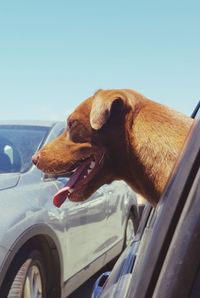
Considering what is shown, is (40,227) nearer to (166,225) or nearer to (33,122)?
(33,122)

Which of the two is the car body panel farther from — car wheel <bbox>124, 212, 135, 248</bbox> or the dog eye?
car wheel <bbox>124, 212, 135, 248</bbox>

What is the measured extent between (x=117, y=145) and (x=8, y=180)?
6.80 feet

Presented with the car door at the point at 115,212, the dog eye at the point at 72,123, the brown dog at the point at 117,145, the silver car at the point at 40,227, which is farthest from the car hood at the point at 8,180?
the car door at the point at 115,212

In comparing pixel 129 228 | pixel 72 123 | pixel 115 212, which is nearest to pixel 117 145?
pixel 72 123

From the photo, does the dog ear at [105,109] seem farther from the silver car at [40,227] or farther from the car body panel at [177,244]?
the silver car at [40,227]

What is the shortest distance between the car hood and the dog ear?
69.3 inches

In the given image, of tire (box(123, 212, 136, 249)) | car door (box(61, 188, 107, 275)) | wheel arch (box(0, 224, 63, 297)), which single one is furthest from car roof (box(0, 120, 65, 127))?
tire (box(123, 212, 136, 249))

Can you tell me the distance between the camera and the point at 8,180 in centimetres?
407

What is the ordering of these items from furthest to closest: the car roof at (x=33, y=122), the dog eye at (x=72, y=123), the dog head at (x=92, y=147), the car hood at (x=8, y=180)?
the car roof at (x=33, y=122) < the car hood at (x=8, y=180) < the dog eye at (x=72, y=123) < the dog head at (x=92, y=147)

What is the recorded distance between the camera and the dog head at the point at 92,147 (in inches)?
87.6

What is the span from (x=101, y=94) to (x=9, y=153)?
2.48m

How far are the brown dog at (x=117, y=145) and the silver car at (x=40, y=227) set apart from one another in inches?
43.0

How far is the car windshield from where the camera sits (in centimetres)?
455

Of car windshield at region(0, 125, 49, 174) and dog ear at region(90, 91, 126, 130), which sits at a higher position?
dog ear at region(90, 91, 126, 130)
